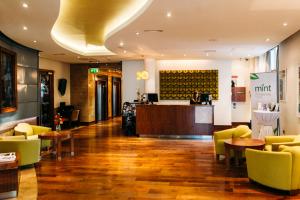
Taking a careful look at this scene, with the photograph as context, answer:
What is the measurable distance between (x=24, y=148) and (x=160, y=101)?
23.7ft


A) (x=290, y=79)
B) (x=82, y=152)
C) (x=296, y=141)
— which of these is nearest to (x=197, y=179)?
(x=296, y=141)

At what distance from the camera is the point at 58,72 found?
13344 millimetres

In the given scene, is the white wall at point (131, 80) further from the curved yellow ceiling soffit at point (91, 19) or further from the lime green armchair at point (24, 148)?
the lime green armchair at point (24, 148)

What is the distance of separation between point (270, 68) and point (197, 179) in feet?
21.1

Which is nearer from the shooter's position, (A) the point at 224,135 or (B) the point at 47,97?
(A) the point at 224,135

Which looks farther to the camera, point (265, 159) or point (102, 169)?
point (102, 169)

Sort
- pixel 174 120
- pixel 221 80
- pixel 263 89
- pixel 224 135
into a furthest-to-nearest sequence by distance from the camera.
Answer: pixel 221 80 → pixel 174 120 → pixel 263 89 → pixel 224 135

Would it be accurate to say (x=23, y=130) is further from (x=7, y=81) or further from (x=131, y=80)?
(x=131, y=80)

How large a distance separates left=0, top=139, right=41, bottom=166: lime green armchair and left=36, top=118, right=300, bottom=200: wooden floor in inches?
11.1

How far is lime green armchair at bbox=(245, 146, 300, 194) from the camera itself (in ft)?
14.9

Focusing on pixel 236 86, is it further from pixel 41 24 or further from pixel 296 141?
pixel 41 24

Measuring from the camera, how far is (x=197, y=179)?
5512mm

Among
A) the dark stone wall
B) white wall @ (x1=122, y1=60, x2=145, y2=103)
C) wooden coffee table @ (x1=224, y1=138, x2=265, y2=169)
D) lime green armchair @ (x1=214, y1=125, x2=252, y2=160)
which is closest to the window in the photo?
the dark stone wall

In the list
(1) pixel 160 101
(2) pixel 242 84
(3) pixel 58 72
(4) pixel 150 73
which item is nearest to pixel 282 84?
(2) pixel 242 84
